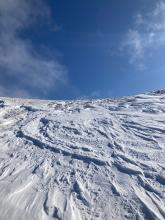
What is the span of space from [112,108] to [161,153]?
4899 mm

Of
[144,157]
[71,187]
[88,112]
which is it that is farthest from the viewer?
[88,112]

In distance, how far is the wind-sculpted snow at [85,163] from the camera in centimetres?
783

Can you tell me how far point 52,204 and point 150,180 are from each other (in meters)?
2.75

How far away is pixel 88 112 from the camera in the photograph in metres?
14.2

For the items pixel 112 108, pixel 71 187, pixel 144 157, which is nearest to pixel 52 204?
pixel 71 187

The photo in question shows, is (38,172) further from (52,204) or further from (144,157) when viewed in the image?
(144,157)

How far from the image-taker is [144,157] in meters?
9.98

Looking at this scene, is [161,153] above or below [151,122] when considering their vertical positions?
below

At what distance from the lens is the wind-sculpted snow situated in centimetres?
783

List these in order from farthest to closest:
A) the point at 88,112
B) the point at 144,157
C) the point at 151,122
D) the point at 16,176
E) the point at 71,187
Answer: the point at 88,112, the point at 151,122, the point at 144,157, the point at 16,176, the point at 71,187

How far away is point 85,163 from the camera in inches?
388

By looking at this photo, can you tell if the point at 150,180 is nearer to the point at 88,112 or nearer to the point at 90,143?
the point at 90,143

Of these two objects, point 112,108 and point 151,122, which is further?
point 112,108

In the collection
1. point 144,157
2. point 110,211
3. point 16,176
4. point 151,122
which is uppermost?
point 151,122
